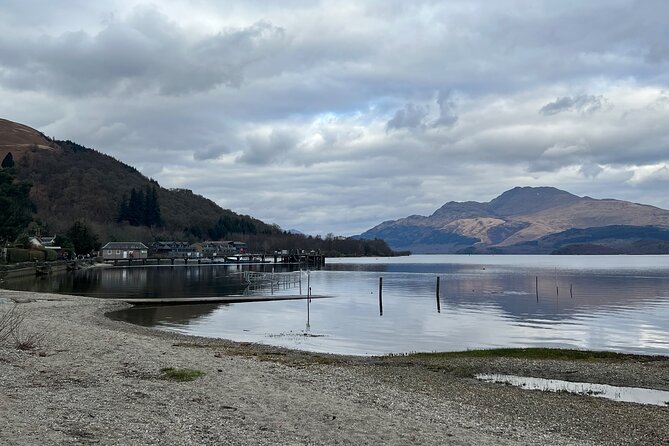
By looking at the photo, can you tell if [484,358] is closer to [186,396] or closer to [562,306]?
[186,396]

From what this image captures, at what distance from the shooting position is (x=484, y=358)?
26797mm

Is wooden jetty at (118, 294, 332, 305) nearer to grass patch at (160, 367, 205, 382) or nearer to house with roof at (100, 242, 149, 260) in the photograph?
grass patch at (160, 367, 205, 382)

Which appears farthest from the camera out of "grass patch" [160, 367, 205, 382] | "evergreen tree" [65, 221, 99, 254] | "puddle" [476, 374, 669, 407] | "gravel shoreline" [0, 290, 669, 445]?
"evergreen tree" [65, 221, 99, 254]

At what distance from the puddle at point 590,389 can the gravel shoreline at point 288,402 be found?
82 centimetres

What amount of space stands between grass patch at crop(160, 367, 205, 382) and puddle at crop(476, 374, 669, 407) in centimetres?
1033

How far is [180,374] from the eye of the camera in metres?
17.4

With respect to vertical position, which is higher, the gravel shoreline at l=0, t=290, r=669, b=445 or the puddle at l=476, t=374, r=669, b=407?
the gravel shoreline at l=0, t=290, r=669, b=445

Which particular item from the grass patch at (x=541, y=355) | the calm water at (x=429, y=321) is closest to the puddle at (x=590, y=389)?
the grass patch at (x=541, y=355)

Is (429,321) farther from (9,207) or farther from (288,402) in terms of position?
(9,207)

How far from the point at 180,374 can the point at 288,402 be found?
4.20m

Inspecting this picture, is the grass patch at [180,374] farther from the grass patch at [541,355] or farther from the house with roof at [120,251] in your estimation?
the house with roof at [120,251]

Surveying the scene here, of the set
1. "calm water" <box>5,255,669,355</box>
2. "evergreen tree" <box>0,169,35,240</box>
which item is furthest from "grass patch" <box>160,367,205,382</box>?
"evergreen tree" <box>0,169,35,240</box>

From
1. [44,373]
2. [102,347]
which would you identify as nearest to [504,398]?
[44,373]

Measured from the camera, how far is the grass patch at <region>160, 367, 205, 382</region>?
17047mm
